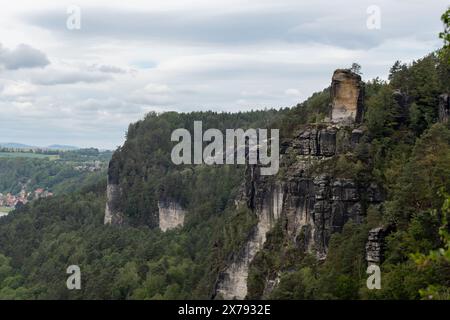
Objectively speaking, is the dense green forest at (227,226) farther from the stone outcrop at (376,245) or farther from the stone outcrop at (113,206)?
the stone outcrop at (113,206)

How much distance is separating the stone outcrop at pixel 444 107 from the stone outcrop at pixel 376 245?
441 inches

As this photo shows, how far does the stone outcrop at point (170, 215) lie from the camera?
4884 inches

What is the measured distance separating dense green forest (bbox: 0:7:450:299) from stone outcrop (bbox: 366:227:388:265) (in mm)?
581

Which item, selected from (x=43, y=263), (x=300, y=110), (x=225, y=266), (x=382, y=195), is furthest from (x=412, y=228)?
(x=43, y=263)

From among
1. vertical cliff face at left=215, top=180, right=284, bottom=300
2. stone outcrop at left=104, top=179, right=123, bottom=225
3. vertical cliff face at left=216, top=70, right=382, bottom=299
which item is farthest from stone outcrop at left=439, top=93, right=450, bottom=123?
stone outcrop at left=104, top=179, right=123, bottom=225

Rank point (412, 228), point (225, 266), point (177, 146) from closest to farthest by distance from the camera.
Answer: point (412, 228) → point (225, 266) → point (177, 146)

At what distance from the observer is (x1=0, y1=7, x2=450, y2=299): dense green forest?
140 feet

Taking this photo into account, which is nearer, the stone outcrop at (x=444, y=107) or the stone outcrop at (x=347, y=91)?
the stone outcrop at (x=444, y=107)

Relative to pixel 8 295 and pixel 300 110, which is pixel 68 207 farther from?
pixel 300 110

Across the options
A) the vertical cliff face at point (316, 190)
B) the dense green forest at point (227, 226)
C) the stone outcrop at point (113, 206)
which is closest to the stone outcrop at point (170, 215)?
the dense green forest at point (227, 226)

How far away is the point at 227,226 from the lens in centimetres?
7081

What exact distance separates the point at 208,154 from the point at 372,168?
8271 centimetres

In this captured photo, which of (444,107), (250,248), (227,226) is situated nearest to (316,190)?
(444,107)

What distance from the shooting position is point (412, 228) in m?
42.0
